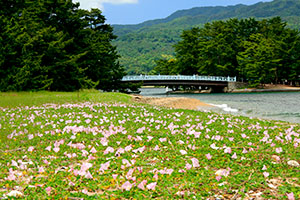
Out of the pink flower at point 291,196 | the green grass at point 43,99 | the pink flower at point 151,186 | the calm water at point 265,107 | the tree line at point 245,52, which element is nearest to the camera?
the pink flower at point 291,196

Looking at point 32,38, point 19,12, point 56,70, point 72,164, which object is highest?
point 19,12

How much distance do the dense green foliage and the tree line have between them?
30.7 meters

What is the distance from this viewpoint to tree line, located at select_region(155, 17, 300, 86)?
181 ft

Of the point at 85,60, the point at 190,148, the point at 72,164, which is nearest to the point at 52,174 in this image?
the point at 72,164

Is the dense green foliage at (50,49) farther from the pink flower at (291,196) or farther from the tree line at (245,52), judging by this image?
the tree line at (245,52)

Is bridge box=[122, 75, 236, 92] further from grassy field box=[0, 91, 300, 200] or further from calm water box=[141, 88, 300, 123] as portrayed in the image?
grassy field box=[0, 91, 300, 200]

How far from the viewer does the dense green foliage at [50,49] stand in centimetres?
2399

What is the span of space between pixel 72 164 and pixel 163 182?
1.71 metres

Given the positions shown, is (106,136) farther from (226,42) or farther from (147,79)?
(226,42)

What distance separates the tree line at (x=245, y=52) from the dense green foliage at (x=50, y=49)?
3074 centimetres

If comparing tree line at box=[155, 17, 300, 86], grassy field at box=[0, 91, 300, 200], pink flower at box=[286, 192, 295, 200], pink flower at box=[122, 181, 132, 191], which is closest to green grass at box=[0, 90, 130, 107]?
grassy field at box=[0, 91, 300, 200]

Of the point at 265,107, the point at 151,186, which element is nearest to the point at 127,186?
the point at 151,186

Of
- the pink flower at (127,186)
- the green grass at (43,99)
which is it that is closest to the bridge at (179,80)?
the green grass at (43,99)

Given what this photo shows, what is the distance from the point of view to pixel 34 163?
446 cm
